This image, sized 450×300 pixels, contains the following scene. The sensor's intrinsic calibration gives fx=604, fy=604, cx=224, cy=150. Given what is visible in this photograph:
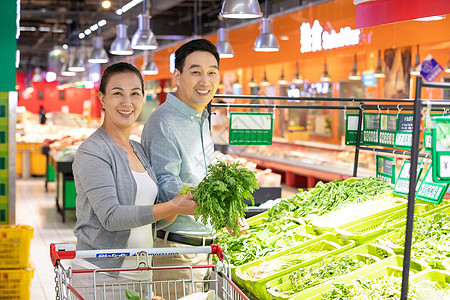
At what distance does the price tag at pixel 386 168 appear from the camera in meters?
4.21

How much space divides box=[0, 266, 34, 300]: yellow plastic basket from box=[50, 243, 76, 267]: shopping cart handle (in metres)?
2.94

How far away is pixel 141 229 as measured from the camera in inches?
105

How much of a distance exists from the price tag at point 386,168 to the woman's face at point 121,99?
7.22 feet

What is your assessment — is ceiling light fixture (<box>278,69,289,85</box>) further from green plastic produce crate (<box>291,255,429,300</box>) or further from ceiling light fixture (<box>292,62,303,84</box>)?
green plastic produce crate (<box>291,255,429,300</box>)

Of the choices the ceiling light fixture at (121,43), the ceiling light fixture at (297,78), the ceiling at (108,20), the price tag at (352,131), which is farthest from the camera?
the ceiling light fixture at (297,78)

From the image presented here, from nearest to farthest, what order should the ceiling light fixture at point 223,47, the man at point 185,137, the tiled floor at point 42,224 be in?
the man at point 185,137
the tiled floor at point 42,224
the ceiling light fixture at point 223,47

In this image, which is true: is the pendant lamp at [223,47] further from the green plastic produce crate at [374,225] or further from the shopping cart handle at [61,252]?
the shopping cart handle at [61,252]

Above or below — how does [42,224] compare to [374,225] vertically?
below

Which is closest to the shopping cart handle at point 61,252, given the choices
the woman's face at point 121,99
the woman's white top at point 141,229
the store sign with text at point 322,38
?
the woman's white top at point 141,229

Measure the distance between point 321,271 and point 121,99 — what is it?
50.7 inches

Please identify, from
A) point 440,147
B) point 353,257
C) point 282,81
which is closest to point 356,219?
point 353,257

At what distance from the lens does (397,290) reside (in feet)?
8.81

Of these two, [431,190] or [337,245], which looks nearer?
[431,190]

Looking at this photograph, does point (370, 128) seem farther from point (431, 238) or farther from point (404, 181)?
point (431, 238)
